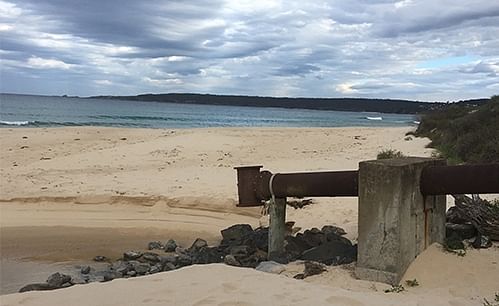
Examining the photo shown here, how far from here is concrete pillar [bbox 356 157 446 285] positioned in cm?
626

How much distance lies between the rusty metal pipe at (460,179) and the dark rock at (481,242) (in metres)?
1.06

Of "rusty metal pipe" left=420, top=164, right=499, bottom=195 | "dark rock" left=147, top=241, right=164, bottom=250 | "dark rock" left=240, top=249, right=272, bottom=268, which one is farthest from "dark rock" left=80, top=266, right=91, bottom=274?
"rusty metal pipe" left=420, top=164, right=499, bottom=195

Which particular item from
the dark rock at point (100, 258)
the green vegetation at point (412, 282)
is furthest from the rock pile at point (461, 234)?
the dark rock at point (100, 258)

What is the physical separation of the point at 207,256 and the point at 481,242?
148 inches

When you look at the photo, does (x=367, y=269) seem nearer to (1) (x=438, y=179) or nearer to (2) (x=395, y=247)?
(2) (x=395, y=247)

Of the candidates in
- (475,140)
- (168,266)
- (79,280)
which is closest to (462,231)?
(168,266)

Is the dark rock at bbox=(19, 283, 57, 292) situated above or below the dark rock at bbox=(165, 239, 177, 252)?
above

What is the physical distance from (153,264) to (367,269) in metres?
3.61

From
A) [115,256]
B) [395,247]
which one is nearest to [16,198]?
[115,256]

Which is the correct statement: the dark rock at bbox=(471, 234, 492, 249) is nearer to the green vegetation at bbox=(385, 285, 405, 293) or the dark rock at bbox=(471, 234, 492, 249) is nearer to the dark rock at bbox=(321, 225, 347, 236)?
the green vegetation at bbox=(385, 285, 405, 293)

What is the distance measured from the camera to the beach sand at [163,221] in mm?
5680

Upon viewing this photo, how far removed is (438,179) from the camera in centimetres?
→ 655

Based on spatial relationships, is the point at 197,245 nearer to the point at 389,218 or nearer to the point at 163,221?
the point at 163,221

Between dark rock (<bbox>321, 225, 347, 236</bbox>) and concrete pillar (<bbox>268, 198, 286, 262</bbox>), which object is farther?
dark rock (<bbox>321, 225, 347, 236</bbox>)
